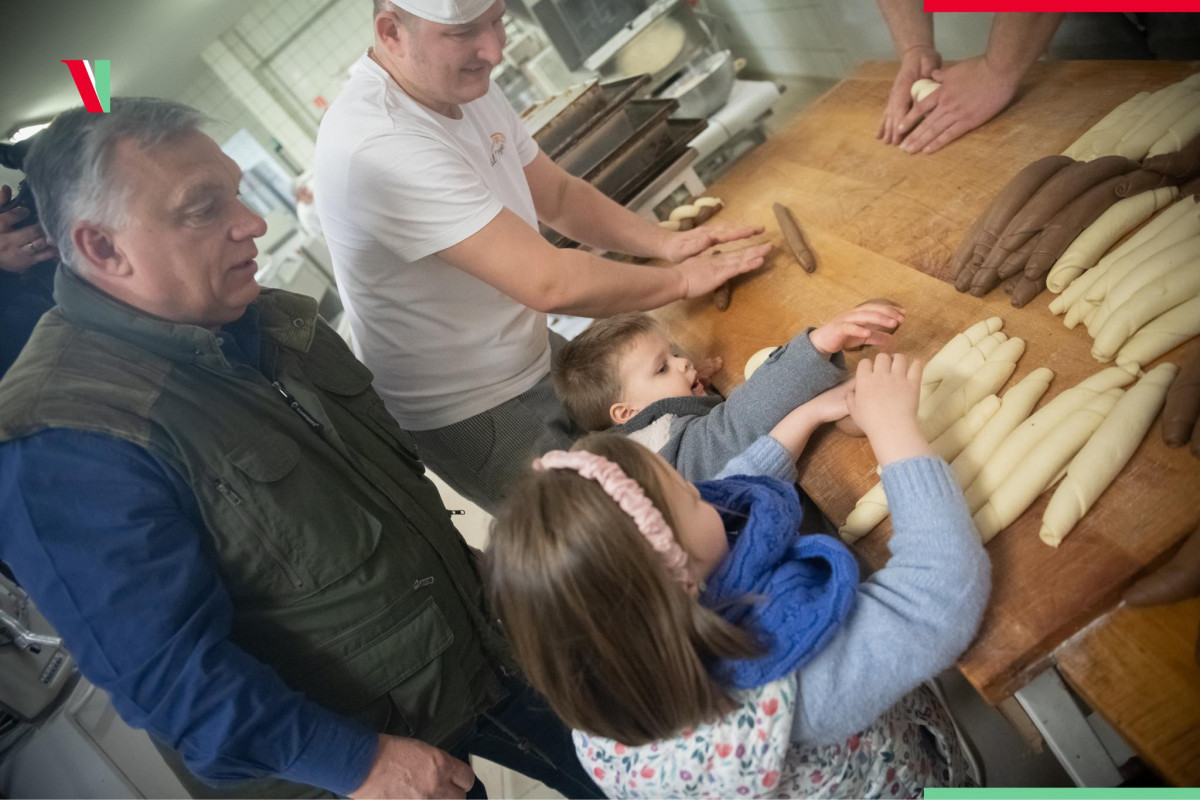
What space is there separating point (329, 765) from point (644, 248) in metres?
1.35

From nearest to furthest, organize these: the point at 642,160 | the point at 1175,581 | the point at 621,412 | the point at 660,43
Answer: the point at 1175,581
the point at 621,412
the point at 642,160
the point at 660,43

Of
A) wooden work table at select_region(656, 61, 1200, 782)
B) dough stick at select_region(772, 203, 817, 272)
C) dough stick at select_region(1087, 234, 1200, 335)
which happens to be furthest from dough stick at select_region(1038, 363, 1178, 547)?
dough stick at select_region(772, 203, 817, 272)

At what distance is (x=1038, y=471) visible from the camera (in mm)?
825

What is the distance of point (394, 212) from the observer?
1.27m

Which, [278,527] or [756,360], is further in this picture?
[756,360]

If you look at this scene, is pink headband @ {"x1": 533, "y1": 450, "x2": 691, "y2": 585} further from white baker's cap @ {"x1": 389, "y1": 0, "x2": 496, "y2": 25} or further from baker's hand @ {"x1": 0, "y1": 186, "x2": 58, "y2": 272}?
white baker's cap @ {"x1": 389, "y1": 0, "x2": 496, "y2": 25}

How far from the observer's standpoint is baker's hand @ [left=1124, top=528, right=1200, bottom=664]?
643 millimetres

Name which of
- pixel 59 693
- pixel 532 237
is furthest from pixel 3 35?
pixel 59 693

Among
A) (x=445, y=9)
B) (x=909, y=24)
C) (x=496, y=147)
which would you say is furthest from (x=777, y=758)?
(x=909, y=24)

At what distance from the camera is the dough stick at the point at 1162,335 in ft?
2.71

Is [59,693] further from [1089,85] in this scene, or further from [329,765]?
[1089,85]

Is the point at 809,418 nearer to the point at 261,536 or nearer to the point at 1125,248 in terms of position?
the point at 1125,248

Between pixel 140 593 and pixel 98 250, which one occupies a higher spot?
pixel 98 250

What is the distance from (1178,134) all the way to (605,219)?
1185 millimetres
